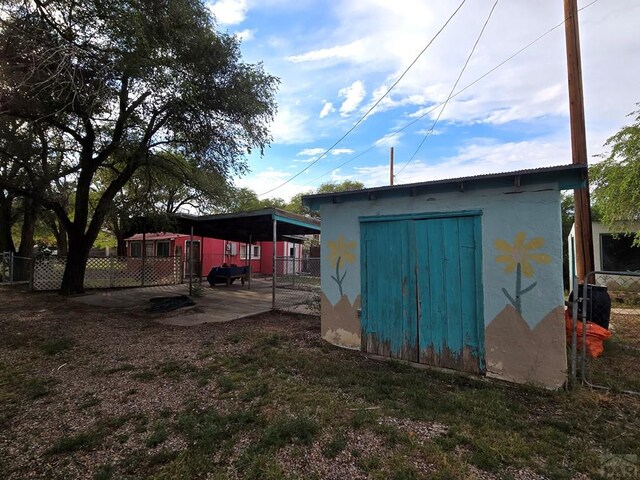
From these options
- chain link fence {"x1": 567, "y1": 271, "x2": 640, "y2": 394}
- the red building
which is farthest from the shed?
the red building

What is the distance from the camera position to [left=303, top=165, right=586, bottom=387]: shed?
148 inches

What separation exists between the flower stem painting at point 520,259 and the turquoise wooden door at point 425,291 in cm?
30

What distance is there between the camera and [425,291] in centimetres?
448

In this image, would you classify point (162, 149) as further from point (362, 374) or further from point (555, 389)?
point (555, 389)

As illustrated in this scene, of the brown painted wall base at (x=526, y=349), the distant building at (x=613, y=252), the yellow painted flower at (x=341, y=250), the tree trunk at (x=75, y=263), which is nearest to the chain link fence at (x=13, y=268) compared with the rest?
the tree trunk at (x=75, y=263)

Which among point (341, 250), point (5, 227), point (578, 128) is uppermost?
point (578, 128)

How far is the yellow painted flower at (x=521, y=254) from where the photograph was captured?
12.5 feet

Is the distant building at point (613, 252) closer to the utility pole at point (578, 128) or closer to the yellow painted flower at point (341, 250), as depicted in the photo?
the utility pole at point (578, 128)

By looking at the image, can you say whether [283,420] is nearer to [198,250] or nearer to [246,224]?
[246,224]

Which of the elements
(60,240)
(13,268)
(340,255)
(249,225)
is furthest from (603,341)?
(60,240)

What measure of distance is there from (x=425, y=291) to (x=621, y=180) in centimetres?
800

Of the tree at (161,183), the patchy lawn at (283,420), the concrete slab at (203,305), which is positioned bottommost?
the patchy lawn at (283,420)

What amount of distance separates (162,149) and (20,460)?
37.0 ft

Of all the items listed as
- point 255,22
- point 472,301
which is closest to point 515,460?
point 472,301
